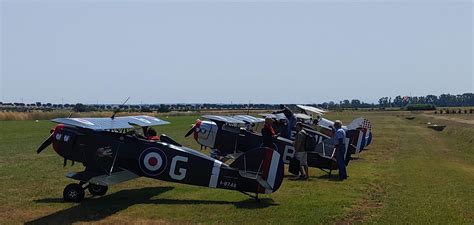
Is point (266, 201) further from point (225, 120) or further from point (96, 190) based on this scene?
point (225, 120)

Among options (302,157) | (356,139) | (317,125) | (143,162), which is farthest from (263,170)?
(356,139)

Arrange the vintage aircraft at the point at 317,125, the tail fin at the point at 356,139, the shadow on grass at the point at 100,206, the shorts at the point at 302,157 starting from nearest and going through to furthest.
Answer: the shadow on grass at the point at 100,206 < the shorts at the point at 302,157 < the vintage aircraft at the point at 317,125 < the tail fin at the point at 356,139

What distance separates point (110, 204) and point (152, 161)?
134cm

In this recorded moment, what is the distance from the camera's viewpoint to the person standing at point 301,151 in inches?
625

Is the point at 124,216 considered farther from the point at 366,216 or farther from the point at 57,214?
the point at 366,216

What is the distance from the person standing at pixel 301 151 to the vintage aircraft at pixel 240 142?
0.52 meters

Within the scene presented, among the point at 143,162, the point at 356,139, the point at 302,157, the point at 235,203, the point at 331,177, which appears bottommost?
the point at 331,177

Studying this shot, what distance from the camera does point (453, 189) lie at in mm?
14203

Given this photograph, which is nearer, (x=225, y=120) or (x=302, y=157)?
(x=302, y=157)

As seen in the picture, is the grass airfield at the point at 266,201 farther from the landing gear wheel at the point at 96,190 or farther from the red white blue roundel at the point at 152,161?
the red white blue roundel at the point at 152,161

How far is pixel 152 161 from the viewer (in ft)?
40.0

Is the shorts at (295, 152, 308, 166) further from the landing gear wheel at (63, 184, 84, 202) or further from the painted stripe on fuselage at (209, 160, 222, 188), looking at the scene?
the landing gear wheel at (63, 184, 84, 202)

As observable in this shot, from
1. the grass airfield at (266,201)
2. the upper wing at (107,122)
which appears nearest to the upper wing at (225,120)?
the grass airfield at (266,201)

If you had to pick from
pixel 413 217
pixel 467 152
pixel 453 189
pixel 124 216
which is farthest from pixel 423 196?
pixel 467 152
